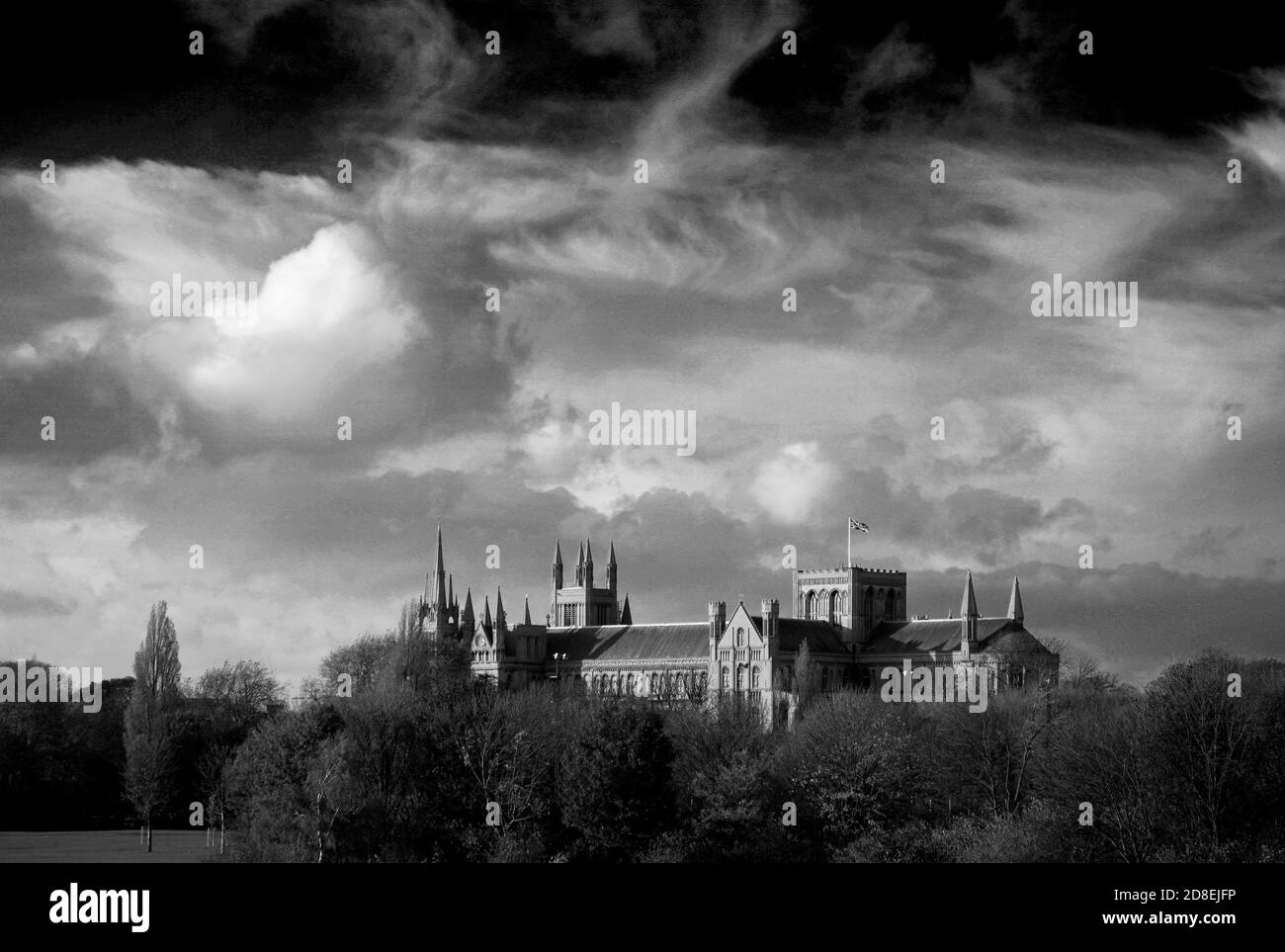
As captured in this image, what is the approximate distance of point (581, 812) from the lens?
6544 cm

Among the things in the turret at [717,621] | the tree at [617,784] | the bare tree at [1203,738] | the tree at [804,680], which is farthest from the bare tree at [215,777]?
the turret at [717,621]

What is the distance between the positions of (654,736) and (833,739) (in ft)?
33.9

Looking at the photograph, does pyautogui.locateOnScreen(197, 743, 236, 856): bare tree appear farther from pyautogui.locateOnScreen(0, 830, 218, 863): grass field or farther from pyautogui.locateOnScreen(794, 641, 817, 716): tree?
pyautogui.locateOnScreen(794, 641, 817, 716): tree

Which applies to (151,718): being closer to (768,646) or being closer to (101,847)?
(101,847)

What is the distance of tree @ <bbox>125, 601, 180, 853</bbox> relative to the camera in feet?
287

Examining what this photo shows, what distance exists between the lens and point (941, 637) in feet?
470

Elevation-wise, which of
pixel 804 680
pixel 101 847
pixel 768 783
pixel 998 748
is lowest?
pixel 101 847

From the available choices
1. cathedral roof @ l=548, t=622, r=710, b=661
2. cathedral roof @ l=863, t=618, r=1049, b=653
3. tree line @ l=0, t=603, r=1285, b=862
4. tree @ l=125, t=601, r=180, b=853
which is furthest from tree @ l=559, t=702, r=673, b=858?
cathedral roof @ l=548, t=622, r=710, b=661

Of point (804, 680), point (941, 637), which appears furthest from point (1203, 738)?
point (941, 637)

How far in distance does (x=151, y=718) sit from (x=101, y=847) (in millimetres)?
15900

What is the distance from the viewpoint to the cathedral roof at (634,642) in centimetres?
15175

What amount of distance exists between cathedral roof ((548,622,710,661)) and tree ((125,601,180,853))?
5760 centimetres

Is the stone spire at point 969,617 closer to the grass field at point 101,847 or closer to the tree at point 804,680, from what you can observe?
the tree at point 804,680
